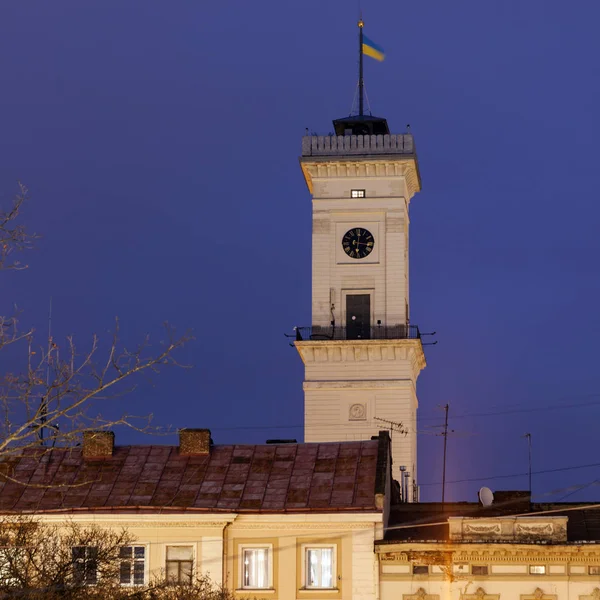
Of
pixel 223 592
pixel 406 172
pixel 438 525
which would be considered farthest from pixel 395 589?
pixel 406 172

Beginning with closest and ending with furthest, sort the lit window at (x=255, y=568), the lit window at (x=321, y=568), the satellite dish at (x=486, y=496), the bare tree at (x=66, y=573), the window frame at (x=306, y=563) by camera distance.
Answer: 1. the bare tree at (x=66, y=573)
2. the window frame at (x=306, y=563)
3. the lit window at (x=321, y=568)
4. the lit window at (x=255, y=568)
5. the satellite dish at (x=486, y=496)

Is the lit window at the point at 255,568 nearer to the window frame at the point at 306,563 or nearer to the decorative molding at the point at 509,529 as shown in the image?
the window frame at the point at 306,563

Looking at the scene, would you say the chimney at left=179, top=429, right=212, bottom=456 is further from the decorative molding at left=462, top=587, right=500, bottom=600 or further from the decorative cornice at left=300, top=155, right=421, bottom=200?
the decorative cornice at left=300, top=155, right=421, bottom=200

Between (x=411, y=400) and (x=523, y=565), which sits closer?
(x=523, y=565)

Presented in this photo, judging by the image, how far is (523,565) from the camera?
51438 mm

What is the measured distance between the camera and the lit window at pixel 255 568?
53.2 meters

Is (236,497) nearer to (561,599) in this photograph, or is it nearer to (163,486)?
(163,486)

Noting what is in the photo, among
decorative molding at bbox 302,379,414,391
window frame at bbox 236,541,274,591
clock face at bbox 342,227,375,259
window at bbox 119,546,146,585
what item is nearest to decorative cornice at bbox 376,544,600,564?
window frame at bbox 236,541,274,591

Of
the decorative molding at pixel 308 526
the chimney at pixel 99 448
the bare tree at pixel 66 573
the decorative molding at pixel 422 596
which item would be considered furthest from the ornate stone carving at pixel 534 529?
the chimney at pixel 99 448

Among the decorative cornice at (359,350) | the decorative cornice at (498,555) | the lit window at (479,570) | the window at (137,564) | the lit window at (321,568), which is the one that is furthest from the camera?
the decorative cornice at (359,350)

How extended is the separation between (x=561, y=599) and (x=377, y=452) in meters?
9.00

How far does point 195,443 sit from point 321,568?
7.54 m

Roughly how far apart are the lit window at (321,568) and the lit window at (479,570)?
4.43 meters

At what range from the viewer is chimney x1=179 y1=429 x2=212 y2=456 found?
58.3m
